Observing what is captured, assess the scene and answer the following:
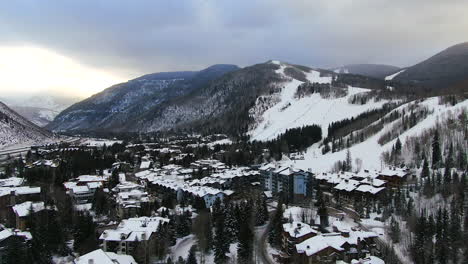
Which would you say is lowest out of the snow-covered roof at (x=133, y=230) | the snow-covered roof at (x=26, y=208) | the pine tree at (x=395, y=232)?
the pine tree at (x=395, y=232)

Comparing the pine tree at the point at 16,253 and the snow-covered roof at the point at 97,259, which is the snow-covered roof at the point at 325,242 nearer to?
the snow-covered roof at the point at 97,259

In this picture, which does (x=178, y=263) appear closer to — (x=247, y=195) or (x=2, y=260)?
(x=2, y=260)

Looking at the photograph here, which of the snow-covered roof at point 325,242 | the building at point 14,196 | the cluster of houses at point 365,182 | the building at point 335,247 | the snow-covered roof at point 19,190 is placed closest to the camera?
the building at point 335,247

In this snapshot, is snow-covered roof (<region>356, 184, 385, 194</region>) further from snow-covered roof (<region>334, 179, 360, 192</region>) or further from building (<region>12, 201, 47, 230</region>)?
building (<region>12, 201, 47, 230</region>)

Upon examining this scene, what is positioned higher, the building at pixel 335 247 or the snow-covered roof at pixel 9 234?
the snow-covered roof at pixel 9 234

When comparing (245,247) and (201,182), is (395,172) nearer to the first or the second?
(201,182)

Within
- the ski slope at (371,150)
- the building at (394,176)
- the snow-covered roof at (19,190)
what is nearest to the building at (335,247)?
the building at (394,176)

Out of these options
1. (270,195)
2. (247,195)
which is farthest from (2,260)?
(270,195)

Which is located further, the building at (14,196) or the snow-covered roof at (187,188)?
the snow-covered roof at (187,188)
